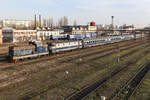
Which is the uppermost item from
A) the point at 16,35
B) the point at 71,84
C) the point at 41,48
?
the point at 16,35

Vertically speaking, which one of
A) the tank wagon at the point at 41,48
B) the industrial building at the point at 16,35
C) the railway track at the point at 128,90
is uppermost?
the industrial building at the point at 16,35

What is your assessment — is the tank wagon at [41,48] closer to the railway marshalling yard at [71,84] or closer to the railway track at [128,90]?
the railway marshalling yard at [71,84]

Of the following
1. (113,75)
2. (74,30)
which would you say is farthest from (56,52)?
(74,30)

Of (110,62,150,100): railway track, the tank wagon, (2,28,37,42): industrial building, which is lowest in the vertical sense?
(110,62,150,100): railway track

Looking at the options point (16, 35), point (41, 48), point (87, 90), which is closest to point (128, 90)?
point (87, 90)

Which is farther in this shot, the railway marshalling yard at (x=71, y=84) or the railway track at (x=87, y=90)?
the railway marshalling yard at (x=71, y=84)

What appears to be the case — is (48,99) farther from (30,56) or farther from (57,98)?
(30,56)

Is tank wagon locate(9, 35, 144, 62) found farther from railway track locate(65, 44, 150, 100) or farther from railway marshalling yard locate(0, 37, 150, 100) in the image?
railway track locate(65, 44, 150, 100)

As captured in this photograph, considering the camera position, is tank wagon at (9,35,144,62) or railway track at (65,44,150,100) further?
tank wagon at (9,35,144,62)

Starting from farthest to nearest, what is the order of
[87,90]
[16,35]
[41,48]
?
[16,35] < [41,48] < [87,90]

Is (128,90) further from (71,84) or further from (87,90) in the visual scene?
(71,84)

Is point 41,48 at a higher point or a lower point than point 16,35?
lower

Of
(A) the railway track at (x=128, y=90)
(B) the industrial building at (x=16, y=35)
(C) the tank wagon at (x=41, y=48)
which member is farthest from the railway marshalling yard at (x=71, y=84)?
(B) the industrial building at (x=16, y=35)

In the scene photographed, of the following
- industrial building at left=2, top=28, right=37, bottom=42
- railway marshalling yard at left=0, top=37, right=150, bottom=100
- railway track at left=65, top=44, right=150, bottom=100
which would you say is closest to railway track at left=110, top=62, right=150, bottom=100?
railway marshalling yard at left=0, top=37, right=150, bottom=100
